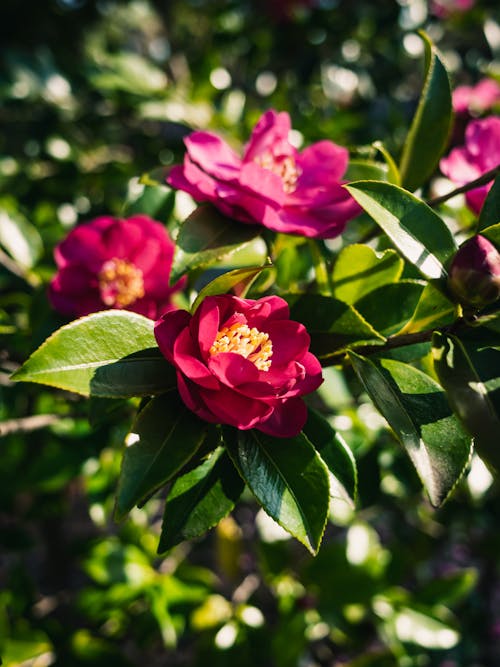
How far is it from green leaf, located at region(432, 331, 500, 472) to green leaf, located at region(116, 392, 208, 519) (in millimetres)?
227

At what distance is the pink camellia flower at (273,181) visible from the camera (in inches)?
25.7

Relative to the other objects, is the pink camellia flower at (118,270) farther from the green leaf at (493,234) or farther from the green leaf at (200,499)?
the green leaf at (493,234)

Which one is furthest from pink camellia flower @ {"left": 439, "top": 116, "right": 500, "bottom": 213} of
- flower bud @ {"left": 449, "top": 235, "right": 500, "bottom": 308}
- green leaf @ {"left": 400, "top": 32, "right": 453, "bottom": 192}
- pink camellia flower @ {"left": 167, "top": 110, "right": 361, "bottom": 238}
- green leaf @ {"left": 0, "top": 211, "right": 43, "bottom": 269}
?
green leaf @ {"left": 0, "top": 211, "right": 43, "bottom": 269}

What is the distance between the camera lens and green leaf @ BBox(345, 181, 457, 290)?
1.85 ft

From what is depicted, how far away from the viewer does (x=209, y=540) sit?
88.0 inches

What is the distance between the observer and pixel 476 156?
0.83m

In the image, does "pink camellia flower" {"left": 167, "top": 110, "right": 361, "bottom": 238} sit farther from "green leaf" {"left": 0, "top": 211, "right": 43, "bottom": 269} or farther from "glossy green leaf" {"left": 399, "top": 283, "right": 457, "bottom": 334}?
"green leaf" {"left": 0, "top": 211, "right": 43, "bottom": 269}

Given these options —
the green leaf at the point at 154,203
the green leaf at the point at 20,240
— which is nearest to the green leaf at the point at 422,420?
the green leaf at the point at 154,203

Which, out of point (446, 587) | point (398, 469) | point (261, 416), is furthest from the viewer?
point (446, 587)

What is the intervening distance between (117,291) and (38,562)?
7.03 feet

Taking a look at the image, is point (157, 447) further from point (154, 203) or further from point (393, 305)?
point (154, 203)

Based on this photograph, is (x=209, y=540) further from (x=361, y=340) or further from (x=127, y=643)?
(x=361, y=340)

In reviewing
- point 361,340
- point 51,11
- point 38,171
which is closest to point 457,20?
point 38,171

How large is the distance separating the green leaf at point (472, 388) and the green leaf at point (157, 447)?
23 cm
